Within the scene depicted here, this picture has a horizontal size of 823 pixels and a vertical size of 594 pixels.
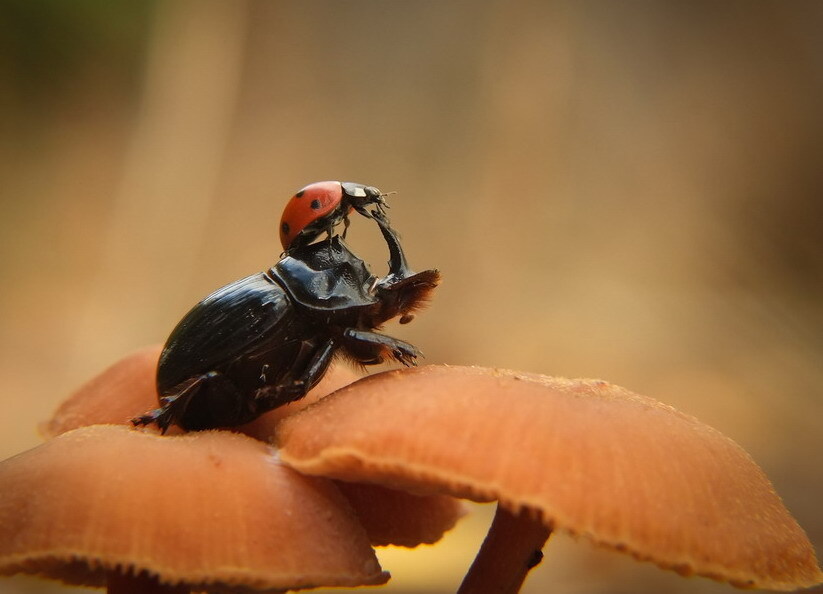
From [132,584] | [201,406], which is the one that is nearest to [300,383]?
[201,406]

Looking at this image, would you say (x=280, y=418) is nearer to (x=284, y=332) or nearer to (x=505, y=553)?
(x=284, y=332)

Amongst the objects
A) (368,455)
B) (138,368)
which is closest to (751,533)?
(368,455)

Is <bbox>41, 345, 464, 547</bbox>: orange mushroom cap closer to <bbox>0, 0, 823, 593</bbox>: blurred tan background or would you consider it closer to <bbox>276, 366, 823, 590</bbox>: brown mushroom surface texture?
<bbox>276, 366, 823, 590</bbox>: brown mushroom surface texture

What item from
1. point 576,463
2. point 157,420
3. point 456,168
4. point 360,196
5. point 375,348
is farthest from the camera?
point 456,168

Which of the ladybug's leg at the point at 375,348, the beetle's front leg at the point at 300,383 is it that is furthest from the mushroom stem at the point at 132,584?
the ladybug's leg at the point at 375,348

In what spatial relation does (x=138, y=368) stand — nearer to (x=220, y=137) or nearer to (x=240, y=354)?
(x=240, y=354)

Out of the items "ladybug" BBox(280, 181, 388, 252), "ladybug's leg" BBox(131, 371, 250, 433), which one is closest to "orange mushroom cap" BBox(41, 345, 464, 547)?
"ladybug's leg" BBox(131, 371, 250, 433)

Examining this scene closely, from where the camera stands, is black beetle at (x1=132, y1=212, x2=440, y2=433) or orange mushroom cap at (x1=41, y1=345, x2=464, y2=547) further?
orange mushroom cap at (x1=41, y1=345, x2=464, y2=547)
